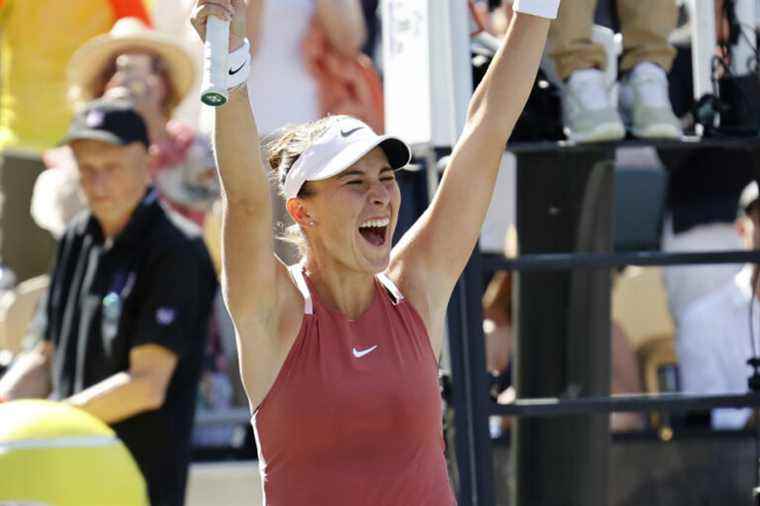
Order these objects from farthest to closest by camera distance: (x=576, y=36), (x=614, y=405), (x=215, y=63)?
(x=576, y=36) < (x=614, y=405) < (x=215, y=63)

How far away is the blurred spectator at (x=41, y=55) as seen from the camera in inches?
293

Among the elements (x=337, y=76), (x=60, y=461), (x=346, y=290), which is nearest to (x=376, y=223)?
(x=346, y=290)

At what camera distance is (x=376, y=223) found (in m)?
3.76

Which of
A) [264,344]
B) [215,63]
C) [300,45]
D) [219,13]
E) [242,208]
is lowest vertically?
[264,344]

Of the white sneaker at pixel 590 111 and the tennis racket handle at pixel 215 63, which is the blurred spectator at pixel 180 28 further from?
the tennis racket handle at pixel 215 63

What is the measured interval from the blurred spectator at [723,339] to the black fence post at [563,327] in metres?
0.72

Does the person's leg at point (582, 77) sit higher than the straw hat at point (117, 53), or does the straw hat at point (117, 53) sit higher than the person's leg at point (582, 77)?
the straw hat at point (117, 53)

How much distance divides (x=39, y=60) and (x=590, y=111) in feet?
10.5

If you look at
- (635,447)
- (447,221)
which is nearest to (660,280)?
(635,447)

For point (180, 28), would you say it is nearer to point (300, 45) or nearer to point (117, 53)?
point (117, 53)

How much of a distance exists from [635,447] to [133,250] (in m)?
1.69

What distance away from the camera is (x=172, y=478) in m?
5.90

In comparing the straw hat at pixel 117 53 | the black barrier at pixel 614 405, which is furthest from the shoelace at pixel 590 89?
the straw hat at pixel 117 53

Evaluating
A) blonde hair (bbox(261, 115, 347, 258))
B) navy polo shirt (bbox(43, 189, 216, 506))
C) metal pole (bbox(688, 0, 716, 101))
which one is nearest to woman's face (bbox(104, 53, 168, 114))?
navy polo shirt (bbox(43, 189, 216, 506))
